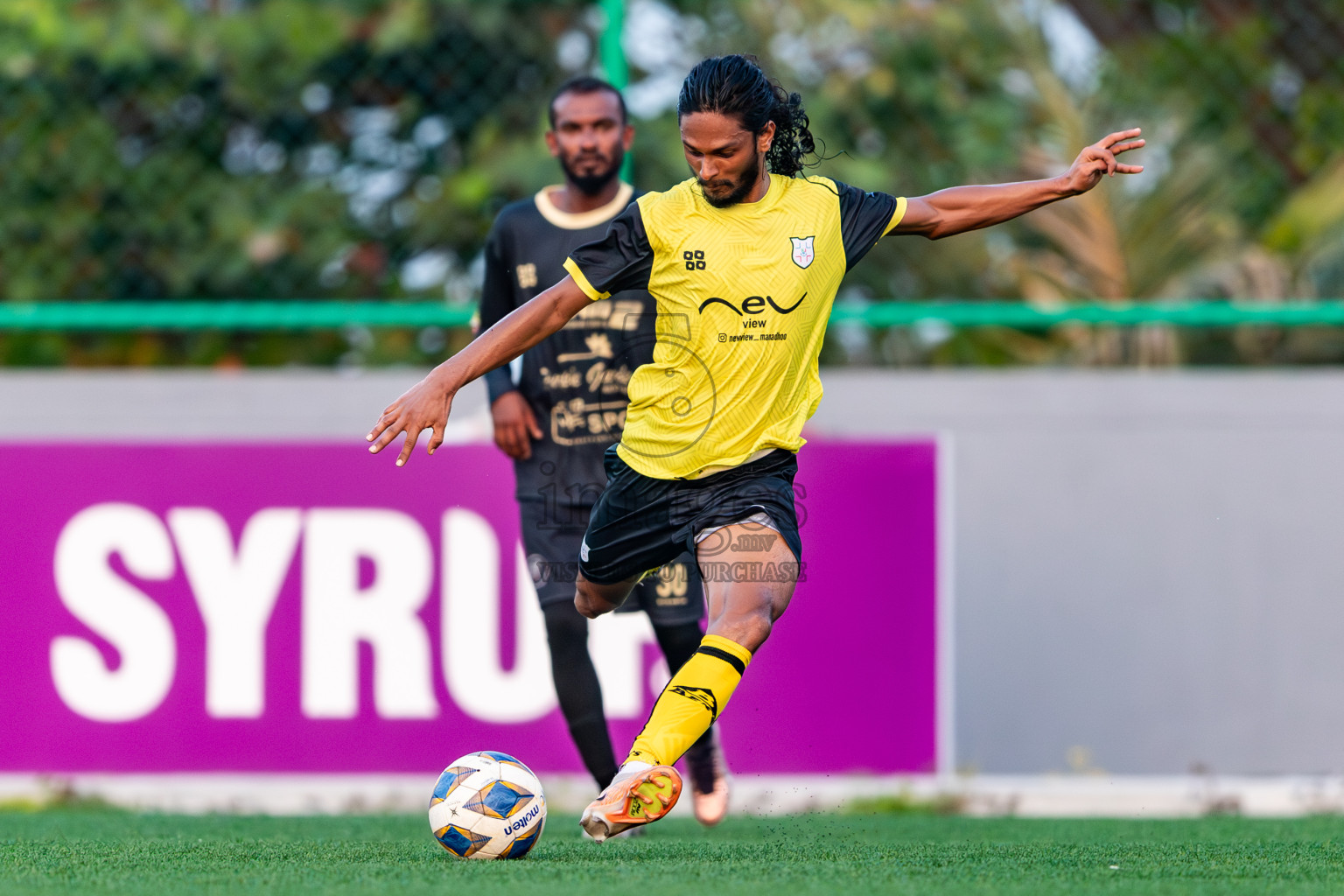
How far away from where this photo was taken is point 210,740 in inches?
226

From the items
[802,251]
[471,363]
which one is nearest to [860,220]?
[802,251]

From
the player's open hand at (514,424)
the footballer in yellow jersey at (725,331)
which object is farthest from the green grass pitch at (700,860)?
the player's open hand at (514,424)

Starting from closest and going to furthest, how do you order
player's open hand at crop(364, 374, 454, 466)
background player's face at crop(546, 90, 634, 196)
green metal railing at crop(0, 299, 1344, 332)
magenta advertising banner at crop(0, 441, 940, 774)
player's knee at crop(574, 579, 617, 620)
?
player's open hand at crop(364, 374, 454, 466), player's knee at crop(574, 579, 617, 620), background player's face at crop(546, 90, 634, 196), magenta advertising banner at crop(0, 441, 940, 774), green metal railing at crop(0, 299, 1344, 332)

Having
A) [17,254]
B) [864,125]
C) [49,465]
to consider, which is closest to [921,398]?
[864,125]

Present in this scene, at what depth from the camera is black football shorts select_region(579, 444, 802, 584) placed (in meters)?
3.63

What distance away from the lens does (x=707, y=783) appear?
15.1 feet

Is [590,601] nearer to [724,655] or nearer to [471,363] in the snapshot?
[724,655]

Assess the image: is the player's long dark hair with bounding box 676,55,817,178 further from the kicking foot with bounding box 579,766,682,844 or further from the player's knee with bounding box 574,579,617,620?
the kicking foot with bounding box 579,766,682,844

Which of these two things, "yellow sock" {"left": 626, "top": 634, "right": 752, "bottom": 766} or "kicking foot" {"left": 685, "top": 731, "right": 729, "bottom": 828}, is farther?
"kicking foot" {"left": 685, "top": 731, "right": 729, "bottom": 828}

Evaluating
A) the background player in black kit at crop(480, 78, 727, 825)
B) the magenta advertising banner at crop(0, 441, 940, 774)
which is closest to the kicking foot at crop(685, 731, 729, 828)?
the background player in black kit at crop(480, 78, 727, 825)

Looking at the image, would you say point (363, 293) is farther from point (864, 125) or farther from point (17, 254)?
point (864, 125)

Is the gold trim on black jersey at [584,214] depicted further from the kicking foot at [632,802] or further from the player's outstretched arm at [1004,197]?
the kicking foot at [632,802]

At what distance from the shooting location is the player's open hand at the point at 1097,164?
373cm

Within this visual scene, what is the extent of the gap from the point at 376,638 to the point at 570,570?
1.49 m
